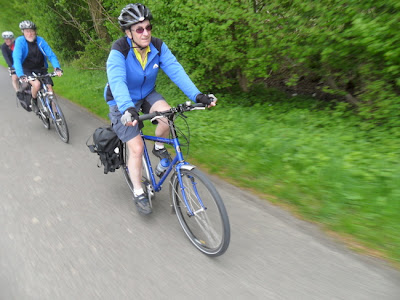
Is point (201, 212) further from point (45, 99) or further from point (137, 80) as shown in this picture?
point (45, 99)

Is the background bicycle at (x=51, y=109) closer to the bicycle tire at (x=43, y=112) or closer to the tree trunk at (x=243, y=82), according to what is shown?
the bicycle tire at (x=43, y=112)

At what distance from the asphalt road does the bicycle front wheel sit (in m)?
0.13

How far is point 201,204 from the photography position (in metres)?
2.71

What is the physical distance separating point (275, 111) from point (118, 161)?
351 cm

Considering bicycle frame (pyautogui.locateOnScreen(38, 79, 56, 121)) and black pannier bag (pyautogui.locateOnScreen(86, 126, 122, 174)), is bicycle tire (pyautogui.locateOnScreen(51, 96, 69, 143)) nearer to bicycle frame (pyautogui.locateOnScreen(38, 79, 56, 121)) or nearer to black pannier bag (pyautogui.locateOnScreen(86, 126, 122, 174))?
bicycle frame (pyautogui.locateOnScreen(38, 79, 56, 121))

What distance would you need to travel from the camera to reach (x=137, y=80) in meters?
3.12

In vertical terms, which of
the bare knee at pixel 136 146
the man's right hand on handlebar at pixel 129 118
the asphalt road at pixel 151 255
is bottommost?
the asphalt road at pixel 151 255

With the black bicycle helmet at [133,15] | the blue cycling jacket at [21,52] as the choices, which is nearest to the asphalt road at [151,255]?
the black bicycle helmet at [133,15]

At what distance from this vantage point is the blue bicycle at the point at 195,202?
2.51 m

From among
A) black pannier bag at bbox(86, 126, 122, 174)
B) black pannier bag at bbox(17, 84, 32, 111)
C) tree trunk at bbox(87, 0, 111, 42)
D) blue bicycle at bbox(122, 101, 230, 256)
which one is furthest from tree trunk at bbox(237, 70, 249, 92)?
tree trunk at bbox(87, 0, 111, 42)

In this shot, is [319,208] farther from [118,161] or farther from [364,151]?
[118,161]

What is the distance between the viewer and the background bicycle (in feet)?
18.3

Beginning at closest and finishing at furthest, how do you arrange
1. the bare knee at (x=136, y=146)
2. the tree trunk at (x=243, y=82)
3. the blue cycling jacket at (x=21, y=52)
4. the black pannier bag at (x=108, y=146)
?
the bare knee at (x=136, y=146) < the black pannier bag at (x=108, y=146) < the blue cycling jacket at (x=21, y=52) < the tree trunk at (x=243, y=82)

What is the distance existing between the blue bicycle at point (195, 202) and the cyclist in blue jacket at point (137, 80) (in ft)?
0.67
